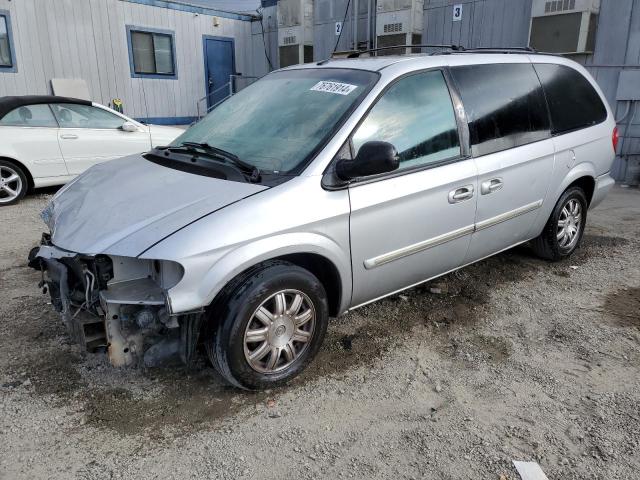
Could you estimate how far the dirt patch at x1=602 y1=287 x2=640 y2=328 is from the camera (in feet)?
12.5

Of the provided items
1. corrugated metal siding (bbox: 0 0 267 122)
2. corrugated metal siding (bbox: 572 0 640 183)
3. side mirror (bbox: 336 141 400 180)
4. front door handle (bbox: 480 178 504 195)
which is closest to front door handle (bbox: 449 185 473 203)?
front door handle (bbox: 480 178 504 195)

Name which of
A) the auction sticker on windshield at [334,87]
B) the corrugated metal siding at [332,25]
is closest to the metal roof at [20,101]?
the auction sticker on windshield at [334,87]

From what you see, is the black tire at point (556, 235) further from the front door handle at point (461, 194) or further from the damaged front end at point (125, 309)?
the damaged front end at point (125, 309)

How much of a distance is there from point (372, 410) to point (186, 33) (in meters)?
14.0

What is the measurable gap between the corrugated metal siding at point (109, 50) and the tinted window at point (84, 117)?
5.31 metres

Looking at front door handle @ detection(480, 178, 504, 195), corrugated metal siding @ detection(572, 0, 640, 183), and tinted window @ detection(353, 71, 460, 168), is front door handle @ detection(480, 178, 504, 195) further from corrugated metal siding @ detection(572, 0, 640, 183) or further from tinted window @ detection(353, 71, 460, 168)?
corrugated metal siding @ detection(572, 0, 640, 183)

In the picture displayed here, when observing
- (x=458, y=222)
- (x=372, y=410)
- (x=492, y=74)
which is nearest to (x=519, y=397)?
(x=372, y=410)

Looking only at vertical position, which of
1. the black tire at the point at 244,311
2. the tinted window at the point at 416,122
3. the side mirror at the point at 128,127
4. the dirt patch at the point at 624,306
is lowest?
the dirt patch at the point at 624,306

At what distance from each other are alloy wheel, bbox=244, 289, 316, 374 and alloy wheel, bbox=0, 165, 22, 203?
5.97 meters

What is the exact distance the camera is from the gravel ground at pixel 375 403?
243cm

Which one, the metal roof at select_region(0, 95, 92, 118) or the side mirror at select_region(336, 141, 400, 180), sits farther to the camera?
the metal roof at select_region(0, 95, 92, 118)

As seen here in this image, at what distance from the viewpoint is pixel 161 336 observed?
9.09 ft

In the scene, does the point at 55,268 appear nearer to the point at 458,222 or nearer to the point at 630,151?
the point at 458,222

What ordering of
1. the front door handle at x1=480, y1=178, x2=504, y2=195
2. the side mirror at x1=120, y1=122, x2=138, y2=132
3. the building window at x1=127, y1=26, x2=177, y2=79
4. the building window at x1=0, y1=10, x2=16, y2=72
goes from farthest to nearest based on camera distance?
the building window at x1=127, y1=26, x2=177, y2=79 < the building window at x1=0, y1=10, x2=16, y2=72 < the side mirror at x1=120, y1=122, x2=138, y2=132 < the front door handle at x1=480, y1=178, x2=504, y2=195
